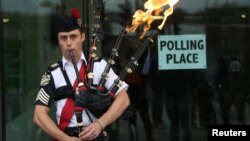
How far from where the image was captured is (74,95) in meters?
3.72

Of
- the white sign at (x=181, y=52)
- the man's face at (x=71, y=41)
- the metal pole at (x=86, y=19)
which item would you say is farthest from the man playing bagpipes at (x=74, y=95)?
the white sign at (x=181, y=52)

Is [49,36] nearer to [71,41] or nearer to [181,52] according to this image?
[181,52]

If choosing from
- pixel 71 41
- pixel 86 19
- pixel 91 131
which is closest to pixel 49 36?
pixel 86 19

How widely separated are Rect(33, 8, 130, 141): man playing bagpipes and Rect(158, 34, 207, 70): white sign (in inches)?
107

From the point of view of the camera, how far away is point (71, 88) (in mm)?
3750

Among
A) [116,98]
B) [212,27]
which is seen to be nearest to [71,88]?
[116,98]

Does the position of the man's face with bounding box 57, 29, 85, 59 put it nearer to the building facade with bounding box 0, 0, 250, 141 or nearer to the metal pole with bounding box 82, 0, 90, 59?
the metal pole with bounding box 82, 0, 90, 59

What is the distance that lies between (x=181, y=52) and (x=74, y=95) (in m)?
3.01

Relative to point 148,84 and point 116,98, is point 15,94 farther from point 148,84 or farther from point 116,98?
point 116,98

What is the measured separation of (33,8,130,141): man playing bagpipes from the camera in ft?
12.0

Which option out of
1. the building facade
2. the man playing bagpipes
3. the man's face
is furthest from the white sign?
the man's face

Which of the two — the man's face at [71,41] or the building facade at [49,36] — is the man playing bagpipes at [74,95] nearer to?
the man's face at [71,41]

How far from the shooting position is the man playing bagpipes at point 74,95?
12.0 feet

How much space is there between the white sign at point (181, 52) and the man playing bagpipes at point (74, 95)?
2.71 meters
